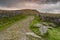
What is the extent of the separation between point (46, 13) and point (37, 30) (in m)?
6.71

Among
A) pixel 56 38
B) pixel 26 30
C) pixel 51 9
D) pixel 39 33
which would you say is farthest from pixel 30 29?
pixel 51 9

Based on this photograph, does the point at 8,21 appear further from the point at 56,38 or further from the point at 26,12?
the point at 56,38

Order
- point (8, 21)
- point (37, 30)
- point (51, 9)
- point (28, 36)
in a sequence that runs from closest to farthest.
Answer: point (28, 36), point (37, 30), point (8, 21), point (51, 9)

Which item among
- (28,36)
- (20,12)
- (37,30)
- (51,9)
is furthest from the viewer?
(20,12)

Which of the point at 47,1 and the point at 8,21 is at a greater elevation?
the point at 47,1

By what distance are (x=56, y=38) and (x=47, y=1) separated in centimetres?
616

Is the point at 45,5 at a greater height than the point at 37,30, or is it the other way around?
the point at 45,5

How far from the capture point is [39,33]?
1382 cm

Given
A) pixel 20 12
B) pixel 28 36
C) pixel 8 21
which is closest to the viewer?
pixel 28 36

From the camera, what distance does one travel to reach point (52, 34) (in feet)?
45.3

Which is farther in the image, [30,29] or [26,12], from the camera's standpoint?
[26,12]

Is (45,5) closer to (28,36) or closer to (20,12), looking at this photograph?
(20,12)

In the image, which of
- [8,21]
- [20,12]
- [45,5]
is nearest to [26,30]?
[8,21]

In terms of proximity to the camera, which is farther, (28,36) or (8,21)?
(8,21)
